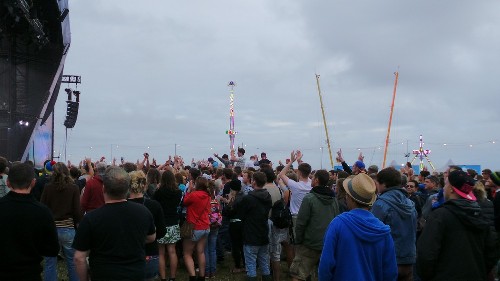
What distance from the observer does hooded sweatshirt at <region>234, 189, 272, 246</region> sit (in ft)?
22.4

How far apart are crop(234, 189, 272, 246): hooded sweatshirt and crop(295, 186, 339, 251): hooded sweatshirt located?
0.95 m

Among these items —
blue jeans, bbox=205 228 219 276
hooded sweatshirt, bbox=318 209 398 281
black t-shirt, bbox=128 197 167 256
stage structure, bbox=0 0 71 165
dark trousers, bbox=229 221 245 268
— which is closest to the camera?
hooded sweatshirt, bbox=318 209 398 281

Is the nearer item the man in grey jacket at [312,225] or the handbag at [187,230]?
the man in grey jacket at [312,225]

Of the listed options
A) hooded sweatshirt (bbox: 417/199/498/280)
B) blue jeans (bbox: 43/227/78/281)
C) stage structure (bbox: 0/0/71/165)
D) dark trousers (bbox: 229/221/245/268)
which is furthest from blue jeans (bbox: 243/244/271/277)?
stage structure (bbox: 0/0/71/165)

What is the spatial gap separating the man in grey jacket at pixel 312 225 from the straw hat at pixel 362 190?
2677 millimetres

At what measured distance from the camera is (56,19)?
16.7 m

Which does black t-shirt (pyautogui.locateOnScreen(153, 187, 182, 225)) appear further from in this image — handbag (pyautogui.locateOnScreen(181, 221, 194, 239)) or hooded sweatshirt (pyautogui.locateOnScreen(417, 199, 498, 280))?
hooded sweatshirt (pyautogui.locateOnScreen(417, 199, 498, 280))

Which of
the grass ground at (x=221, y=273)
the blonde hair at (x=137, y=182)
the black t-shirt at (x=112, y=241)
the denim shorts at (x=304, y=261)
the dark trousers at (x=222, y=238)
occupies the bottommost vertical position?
the grass ground at (x=221, y=273)

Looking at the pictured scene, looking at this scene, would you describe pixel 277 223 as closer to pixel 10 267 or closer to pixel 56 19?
pixel 10 267

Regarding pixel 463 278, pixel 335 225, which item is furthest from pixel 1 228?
pixel 463 278

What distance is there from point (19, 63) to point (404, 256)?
702 inches

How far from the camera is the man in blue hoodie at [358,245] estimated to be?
10.3 ft

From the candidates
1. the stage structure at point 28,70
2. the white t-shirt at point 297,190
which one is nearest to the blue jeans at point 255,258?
the white t-shirt at point 297,190

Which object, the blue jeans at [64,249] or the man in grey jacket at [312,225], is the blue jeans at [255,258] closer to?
the man in grey jacket at [312,225]
